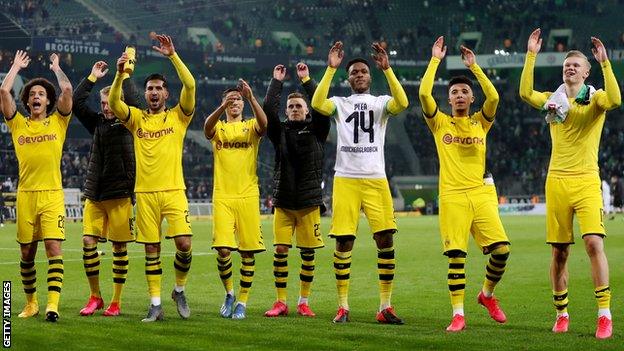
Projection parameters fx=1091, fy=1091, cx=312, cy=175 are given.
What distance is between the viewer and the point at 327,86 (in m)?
11.9

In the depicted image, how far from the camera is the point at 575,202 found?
1063 cm

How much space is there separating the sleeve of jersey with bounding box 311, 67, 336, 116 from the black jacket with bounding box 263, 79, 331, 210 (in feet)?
1.52

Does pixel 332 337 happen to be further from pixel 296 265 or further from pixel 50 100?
pixel 296 265

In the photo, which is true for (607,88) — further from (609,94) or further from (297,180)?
(297,180)

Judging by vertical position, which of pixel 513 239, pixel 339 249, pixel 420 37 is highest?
pixel 420 37

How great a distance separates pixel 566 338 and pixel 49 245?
5.56 metres

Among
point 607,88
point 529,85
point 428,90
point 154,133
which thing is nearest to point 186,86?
point 154,133

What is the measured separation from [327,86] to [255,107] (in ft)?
2.75

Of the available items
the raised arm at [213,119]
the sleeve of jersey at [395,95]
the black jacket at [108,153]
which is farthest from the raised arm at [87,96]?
the sleeve of jersey at [395,95]

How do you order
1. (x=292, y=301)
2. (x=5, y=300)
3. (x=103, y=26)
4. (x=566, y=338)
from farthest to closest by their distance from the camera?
1. (x=103, y=26)
2. (x=292, y=301)
3. (x=566, y=338)
4. (x=5, y=300)

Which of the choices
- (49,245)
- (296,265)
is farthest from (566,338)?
(296,265)

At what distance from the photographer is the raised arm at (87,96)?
489 inches

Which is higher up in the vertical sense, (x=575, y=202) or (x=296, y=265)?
(x=575, y=202)

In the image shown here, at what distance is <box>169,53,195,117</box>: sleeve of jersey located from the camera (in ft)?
38.8
